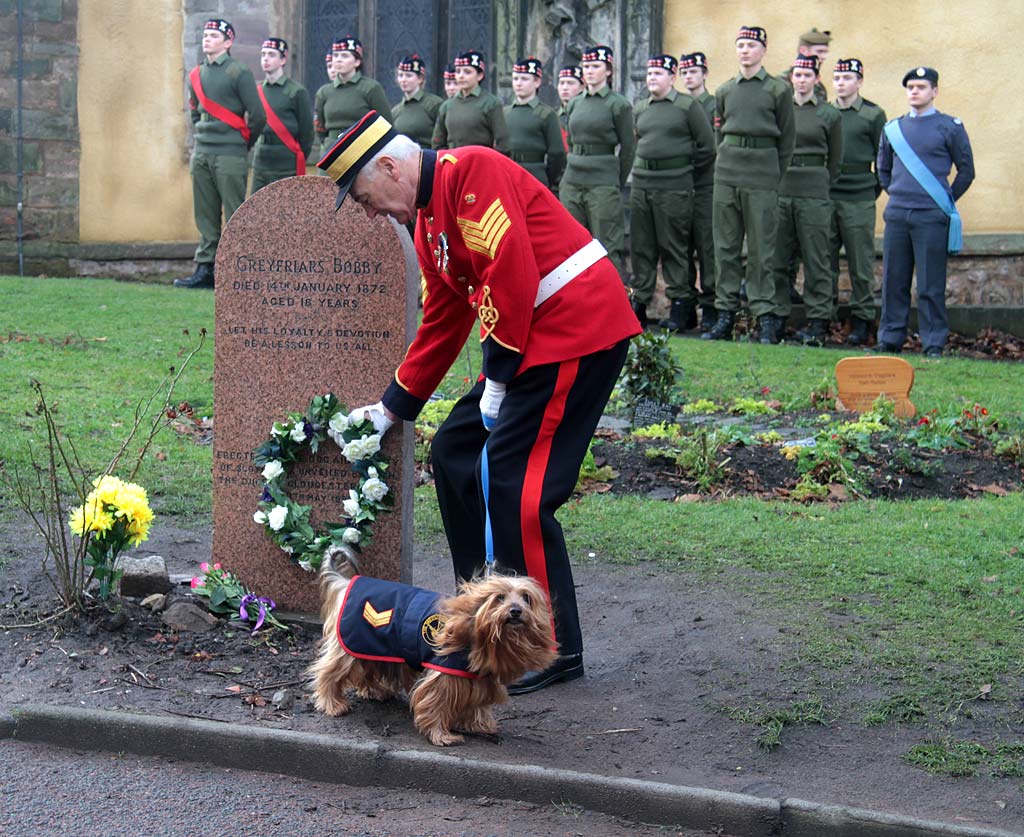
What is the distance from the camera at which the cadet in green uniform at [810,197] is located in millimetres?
14789

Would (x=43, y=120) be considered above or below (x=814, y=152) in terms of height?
above

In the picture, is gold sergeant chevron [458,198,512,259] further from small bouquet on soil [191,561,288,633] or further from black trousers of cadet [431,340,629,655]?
small bouquet on soil [191,561,288,633]

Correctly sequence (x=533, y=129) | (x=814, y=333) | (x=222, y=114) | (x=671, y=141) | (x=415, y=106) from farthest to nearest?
1. (x=222, y=114)
2. (x=415, y=106)
3. (x=533, y=129)
4. (x=671, y=141)
5. (x=814, y=333)

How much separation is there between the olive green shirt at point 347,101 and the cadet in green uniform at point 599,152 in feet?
8.14

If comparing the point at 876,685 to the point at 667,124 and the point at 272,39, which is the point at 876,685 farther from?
the point at 272,39

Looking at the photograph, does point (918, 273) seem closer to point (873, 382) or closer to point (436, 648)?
point (873, 382)

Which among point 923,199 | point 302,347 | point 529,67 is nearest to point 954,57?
point 923,199

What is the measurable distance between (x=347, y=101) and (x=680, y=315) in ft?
15.7

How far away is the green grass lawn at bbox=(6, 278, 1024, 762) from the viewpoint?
18.7ft

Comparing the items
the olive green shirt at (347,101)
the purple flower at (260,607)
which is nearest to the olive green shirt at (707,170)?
the olive green shirt at (347,101)

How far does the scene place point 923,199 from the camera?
14078 millimetres

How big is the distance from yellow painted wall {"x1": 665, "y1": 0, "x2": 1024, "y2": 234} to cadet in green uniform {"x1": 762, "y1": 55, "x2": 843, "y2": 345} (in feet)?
6.76

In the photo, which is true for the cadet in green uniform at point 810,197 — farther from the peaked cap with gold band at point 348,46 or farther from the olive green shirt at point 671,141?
the peaked cap with gold band at point 348,46

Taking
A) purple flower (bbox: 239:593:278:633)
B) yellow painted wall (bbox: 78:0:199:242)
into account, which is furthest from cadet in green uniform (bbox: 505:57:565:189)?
purple flower (bbox: 239:593:278:633)
